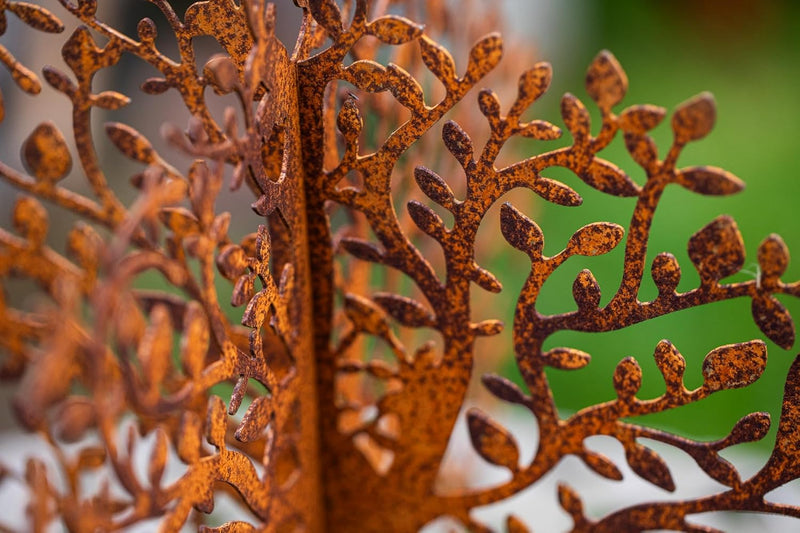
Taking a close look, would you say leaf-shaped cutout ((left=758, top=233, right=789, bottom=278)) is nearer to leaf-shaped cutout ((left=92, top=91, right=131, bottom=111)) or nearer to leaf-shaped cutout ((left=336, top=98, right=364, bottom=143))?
leaf-shaped cutout ((left=336, top=98, right=364, bottom=143))

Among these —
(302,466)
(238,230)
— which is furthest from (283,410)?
(238,230)

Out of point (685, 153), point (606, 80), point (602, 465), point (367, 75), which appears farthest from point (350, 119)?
point (685, 153)

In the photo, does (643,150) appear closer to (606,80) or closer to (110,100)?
(606,80)

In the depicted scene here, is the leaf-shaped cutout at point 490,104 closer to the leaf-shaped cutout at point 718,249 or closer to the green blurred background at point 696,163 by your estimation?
the leaf-shaped cutout at point 718,249

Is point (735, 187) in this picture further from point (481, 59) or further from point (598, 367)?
point (598, 367)

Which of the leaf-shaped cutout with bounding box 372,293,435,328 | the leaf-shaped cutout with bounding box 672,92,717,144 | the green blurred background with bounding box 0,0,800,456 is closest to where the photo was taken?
the leaf-shaped cutout with bounding box 672,92,717,144

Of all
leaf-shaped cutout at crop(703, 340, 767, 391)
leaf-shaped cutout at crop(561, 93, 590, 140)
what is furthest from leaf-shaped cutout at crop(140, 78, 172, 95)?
leaf-shaped cutout at crop(703, 340, 767, 391)

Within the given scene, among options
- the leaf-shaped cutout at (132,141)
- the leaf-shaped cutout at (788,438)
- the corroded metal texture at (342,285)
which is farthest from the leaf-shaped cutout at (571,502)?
the leaf-shaped cutout at (132,141)
